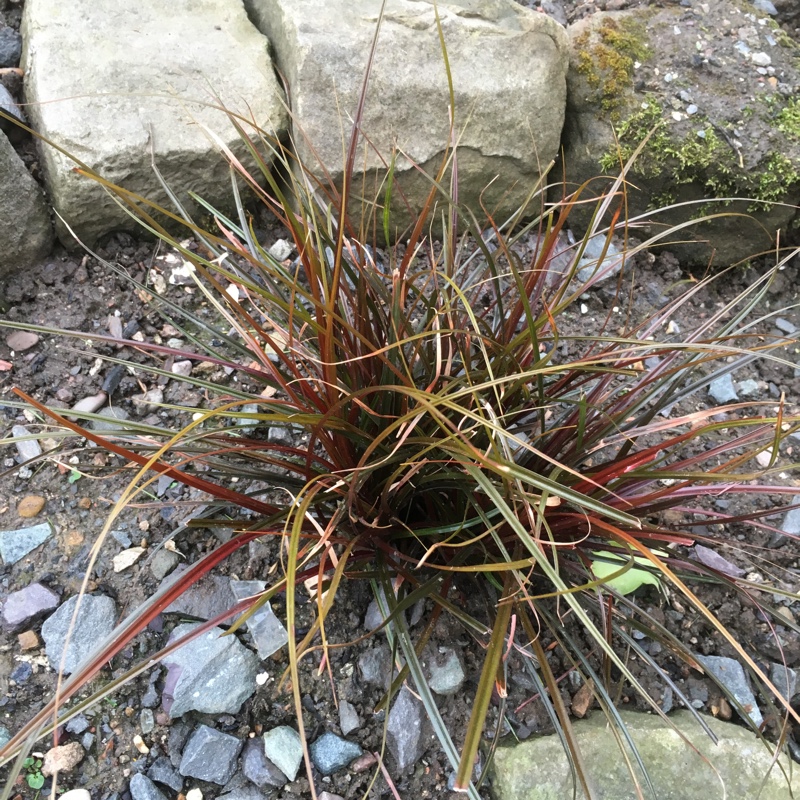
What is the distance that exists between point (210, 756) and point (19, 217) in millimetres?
1217

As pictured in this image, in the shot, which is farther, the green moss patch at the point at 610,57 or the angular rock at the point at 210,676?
the green moss patch at the point at 610,57

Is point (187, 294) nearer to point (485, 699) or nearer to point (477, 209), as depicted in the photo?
point (477, 209)

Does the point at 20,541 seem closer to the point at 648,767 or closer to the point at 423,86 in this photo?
the point at 648,767

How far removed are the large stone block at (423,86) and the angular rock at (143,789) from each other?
1.29 metres

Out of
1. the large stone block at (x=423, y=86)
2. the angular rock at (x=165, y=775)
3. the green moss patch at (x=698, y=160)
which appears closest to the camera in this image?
the angular rock at (x=165, y=775)

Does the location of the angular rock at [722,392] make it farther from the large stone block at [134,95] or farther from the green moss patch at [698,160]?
the large stone block at [134,95]

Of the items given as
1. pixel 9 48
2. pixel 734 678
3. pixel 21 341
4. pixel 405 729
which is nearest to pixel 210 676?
pixel 405 729

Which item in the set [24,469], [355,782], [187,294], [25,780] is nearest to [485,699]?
[355,782]

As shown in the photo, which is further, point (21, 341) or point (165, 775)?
point (21, 341)

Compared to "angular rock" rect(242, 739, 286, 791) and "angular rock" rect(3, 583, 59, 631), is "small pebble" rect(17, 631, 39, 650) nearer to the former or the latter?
"angular rock" rect(3, 583, 59, 631)

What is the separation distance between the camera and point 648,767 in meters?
1.10

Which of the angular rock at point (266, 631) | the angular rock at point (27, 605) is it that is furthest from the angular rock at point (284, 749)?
the angular rock at point (27, 605)

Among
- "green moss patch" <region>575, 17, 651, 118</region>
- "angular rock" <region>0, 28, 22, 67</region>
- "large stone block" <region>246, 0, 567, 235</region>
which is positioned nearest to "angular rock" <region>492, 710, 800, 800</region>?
"large stone block" <region>246, 0, 567, 235</region>

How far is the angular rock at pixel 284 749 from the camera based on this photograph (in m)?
1.08
